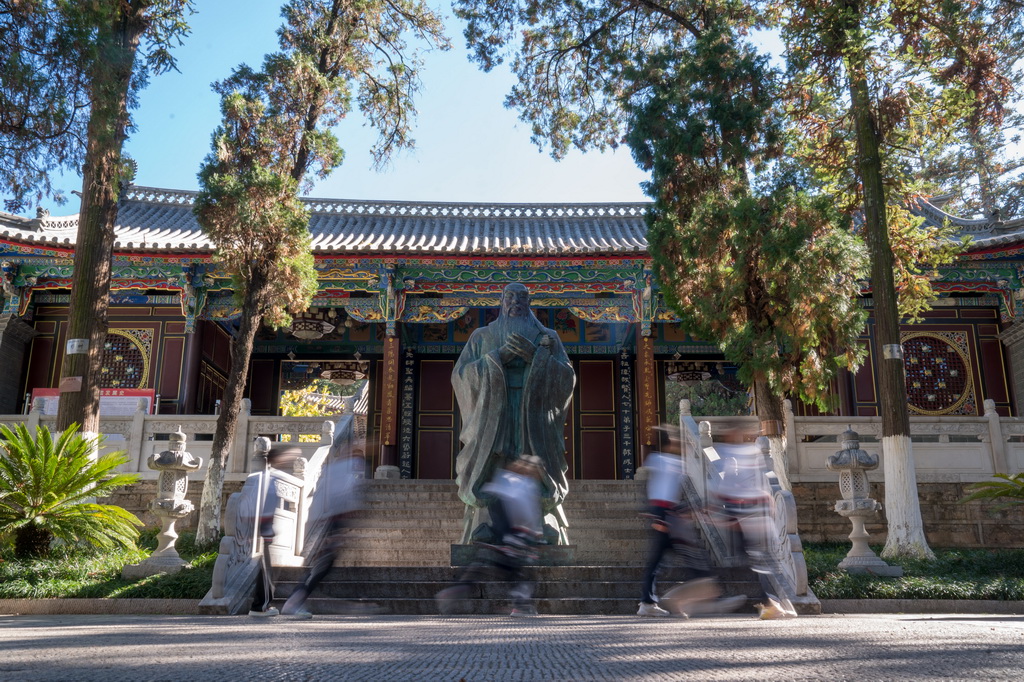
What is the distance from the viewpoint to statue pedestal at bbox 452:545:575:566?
642 cm

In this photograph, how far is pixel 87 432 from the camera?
8273 millimetres

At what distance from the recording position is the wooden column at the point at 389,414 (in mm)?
12484

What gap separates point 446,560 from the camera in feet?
27.3

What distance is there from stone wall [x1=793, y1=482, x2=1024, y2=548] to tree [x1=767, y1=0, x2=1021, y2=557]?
159cm

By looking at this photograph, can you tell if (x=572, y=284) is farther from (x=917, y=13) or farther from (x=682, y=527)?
(x=682, y=527)

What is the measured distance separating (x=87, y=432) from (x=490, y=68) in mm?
7746

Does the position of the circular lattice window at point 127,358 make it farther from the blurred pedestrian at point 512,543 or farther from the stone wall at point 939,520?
the stone wall at point 939,520

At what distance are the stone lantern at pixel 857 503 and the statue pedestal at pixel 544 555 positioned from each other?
2.90m

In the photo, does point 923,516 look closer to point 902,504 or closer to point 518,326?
point 902,504

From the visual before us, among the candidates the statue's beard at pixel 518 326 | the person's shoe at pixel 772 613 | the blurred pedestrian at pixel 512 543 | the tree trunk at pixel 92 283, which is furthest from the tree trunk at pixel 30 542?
the person's shoe at pixel 772 613

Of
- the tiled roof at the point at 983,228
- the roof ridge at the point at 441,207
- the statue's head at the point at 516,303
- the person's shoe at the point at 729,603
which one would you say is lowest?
the person's shoe at the point at 729,603

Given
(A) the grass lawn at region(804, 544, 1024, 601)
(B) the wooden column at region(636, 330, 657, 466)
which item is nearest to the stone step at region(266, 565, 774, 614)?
(A) the grass lawn at region(804, 544, 1024, 601)

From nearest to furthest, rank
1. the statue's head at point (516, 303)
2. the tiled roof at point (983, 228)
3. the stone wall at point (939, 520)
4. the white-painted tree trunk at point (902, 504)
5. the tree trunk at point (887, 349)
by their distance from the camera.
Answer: the statue's head at point (516, 303) → the white-painted tree trunk at point (902, 504) → the tree trunk at point (887, 349) → the stone wall at point (939, 520) → the tiled roof at point (983, 228)

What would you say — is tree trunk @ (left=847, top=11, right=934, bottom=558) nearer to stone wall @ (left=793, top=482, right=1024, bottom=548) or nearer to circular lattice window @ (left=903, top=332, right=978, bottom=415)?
stone wall @ (left=793, top=482, right=1024, bottom=548)
